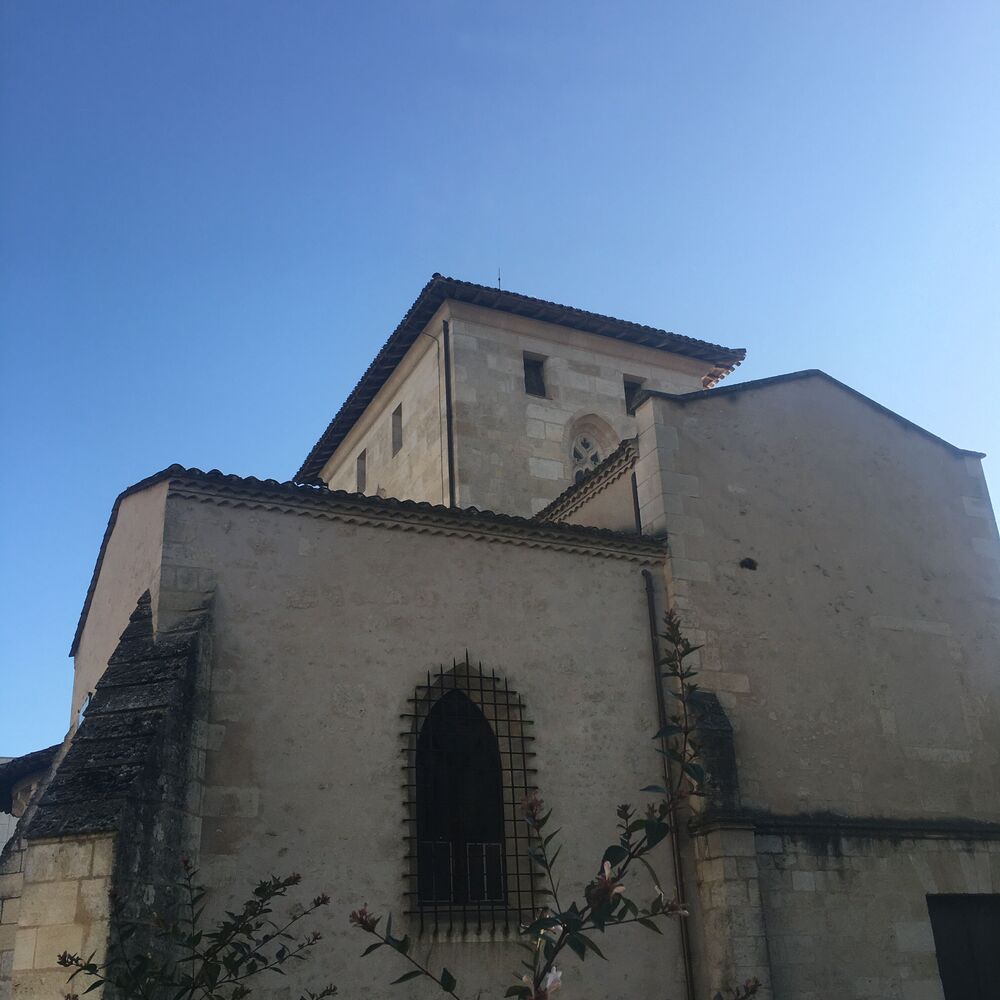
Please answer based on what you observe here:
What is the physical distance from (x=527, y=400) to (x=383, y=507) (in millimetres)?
7814

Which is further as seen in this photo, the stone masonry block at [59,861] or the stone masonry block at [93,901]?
the stone masonry block at [59,861]

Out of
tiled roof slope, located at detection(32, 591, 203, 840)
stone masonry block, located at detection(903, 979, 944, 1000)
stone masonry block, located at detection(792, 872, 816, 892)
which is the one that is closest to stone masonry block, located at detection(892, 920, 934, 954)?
stone masonry block, located at detection(903, 979, 944, 1000)

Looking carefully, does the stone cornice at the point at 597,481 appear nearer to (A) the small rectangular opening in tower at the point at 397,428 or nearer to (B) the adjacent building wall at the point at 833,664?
(B) the adjacent building wall at the point at 833,664

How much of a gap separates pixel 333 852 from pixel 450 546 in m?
3.30

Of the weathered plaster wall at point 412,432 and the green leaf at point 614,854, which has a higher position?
the weathered plaster wall at point 412,432

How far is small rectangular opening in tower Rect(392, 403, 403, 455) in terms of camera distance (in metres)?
19.6

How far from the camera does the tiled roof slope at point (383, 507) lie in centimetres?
1012

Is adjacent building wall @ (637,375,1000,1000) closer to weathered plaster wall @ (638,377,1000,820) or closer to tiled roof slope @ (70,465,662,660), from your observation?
weathered plaster wall @ (638,377,1000,820)

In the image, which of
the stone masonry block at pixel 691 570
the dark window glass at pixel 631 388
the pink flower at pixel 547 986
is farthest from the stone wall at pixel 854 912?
the dark window glass at pixel 631 388

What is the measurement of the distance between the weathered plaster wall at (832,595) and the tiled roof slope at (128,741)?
5560 millimetres

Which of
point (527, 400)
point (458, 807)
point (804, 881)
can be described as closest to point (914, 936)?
point (804, 881)

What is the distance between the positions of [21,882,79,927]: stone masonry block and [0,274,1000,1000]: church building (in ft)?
0.06

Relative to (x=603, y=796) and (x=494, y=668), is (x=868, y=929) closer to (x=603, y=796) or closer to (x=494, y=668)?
(x=603, y=796)

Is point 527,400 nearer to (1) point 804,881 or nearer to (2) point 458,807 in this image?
(2) point 458,807
